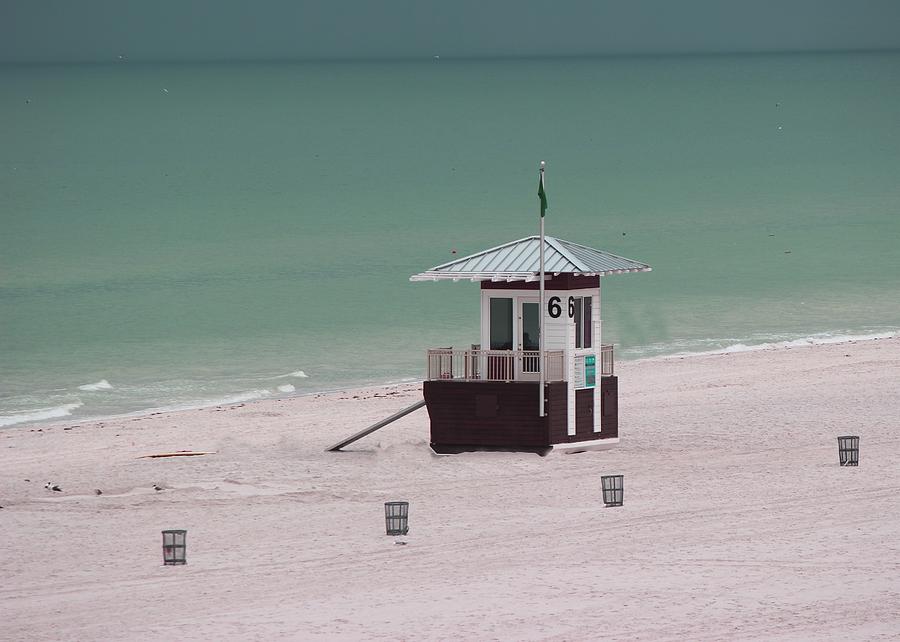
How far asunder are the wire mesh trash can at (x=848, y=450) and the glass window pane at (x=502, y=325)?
15.0 feet

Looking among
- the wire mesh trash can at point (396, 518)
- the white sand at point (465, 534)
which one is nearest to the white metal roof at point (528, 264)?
the white sand at point (465, 534)

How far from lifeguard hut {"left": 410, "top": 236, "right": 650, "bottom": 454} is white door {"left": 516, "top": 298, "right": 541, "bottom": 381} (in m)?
0.01

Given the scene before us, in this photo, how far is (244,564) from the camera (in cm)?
1717

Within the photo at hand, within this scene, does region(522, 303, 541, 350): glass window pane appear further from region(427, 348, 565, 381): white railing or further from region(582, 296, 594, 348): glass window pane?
region(582, 296, 594, 348): glass window pane

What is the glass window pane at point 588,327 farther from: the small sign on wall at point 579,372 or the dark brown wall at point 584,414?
the dark brown wall at point 584,414

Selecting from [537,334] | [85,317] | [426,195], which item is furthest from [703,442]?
[426,195]

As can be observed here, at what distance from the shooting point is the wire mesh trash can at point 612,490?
1930 cm

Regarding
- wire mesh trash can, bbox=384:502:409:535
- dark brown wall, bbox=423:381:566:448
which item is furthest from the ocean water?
wire mesh trash can, bbox=384:502:409:535

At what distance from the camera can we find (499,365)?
22.8 metres

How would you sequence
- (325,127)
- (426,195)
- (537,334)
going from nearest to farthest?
(537,334) < (426,195) < (325,127)

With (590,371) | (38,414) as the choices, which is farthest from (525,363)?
(38,414)

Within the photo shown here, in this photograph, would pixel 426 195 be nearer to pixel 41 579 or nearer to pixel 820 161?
pixel 820 161

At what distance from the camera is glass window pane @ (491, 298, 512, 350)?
23.0m

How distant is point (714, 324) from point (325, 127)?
78662 millimetres
